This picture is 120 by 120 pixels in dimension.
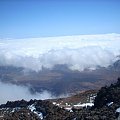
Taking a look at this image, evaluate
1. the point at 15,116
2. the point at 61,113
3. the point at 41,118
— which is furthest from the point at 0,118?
the point at 61,113

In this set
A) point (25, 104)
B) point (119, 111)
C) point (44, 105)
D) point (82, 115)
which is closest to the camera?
point (119, 111)

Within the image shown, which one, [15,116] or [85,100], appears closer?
[15,116]

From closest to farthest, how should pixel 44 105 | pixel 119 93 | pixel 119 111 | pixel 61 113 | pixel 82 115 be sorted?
pixel 119 111
pixel 82 115
pixel 119 93
pixel 61 113
pixel 44 105

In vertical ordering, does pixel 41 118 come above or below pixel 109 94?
below

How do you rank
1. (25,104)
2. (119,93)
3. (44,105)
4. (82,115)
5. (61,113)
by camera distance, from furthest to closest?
(25,104), (44,105), (61,113), (119,93), (82,115)

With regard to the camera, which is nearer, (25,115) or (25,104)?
(25,115)

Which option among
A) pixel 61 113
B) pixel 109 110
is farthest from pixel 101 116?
pixel 61 113

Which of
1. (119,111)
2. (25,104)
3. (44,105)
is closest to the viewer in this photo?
(119,111)

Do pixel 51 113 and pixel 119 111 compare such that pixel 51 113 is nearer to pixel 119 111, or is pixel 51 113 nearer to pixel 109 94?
pixel 109 94

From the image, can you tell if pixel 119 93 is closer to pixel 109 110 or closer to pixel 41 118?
pixel 109 110
